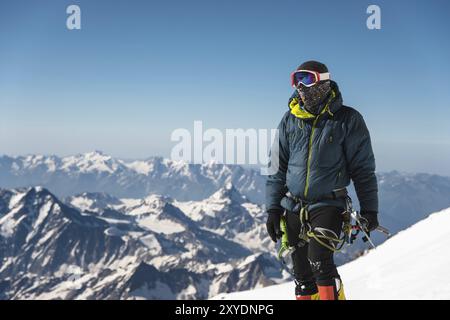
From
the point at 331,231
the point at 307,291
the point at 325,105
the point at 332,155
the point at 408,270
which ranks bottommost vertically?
the point at 408,270

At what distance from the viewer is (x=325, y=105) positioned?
6.77 m

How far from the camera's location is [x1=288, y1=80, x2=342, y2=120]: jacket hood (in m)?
6.68

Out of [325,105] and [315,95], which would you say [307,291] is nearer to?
[325,105]

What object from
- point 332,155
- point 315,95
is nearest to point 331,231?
point 332,155

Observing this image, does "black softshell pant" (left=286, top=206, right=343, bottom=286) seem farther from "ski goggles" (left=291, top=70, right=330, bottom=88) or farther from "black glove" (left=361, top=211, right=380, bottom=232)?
"ski goggles" (left=291, top=70, right=330, bottom=88)

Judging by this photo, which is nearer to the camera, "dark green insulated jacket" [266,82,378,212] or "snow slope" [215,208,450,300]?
"dark green insulated jacket" [266,82,378,212]

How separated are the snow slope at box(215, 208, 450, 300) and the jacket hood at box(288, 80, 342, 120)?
534 cm

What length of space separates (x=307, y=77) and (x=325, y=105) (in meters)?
0.58

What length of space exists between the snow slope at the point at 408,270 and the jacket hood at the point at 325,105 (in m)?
5.34

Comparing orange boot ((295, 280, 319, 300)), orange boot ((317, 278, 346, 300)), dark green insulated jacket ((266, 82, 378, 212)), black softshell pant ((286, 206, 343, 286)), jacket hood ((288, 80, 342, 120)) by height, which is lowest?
orange boot ((295, 280, 319, 300))

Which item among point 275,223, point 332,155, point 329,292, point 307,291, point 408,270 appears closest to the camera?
point 329,292

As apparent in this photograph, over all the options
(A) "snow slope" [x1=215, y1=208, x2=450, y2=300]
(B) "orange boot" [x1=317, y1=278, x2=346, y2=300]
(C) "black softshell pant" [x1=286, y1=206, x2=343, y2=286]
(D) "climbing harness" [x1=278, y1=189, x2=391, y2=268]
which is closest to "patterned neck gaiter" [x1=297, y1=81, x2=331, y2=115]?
(D) "climbing harness" [x1=278, y1=189, x2=391, y2=268]

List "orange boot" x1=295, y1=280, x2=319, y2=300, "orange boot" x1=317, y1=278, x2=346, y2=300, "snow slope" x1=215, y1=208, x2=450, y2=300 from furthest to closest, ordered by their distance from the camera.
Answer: "snow slope" x1=215, y1=208, x2=450, y2=300 → "orange boot" x1=295, y1=280, x2=319, y2=300 → "orange boot" x1=317, y1=278, x2=346, y2=300
